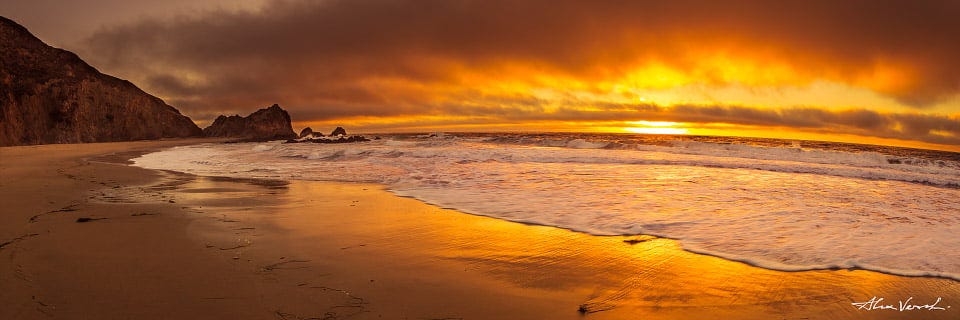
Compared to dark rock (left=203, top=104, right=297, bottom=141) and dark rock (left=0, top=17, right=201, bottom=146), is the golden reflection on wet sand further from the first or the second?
dark rock (left=203, top=104, right=297, bottom=141)

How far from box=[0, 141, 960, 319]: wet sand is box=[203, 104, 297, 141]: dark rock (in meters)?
77.9

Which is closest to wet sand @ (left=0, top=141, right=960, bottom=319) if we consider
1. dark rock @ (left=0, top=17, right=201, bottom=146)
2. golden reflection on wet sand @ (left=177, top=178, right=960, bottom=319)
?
golden reflection on wet sand @ (left=177, top=178, right=960, bottom=319)

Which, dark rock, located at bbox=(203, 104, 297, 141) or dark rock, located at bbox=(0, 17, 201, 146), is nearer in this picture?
dark rock, located at bbox=(0, 17, 201, 146)

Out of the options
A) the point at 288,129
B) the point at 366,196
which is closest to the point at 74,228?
the point at 366,196

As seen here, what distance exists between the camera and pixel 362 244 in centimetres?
560

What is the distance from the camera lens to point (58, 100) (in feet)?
171

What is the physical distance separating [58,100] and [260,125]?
99.7ft

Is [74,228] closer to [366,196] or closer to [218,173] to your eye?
[366,196]

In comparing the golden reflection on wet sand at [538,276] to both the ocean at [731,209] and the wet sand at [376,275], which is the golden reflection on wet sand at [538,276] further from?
the ocean at [731,209]

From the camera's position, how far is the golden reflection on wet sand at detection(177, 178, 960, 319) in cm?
367

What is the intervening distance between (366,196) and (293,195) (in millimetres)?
1526
